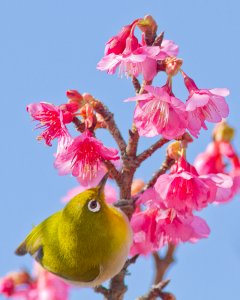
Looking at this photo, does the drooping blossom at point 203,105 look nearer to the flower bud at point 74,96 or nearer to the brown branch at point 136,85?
the brown branch at point 136,85

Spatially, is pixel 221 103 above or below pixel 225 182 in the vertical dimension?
above

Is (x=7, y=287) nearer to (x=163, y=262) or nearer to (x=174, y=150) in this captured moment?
(x=163, y=262)

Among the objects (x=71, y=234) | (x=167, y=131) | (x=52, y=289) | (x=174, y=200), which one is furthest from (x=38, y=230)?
(x=167, y=131)

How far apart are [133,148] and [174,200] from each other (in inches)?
14.7

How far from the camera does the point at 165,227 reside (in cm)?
363

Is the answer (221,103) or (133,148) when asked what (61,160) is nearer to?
(133,148)

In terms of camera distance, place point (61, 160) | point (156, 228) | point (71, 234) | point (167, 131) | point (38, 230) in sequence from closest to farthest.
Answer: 1. point (167, 131)
2. point (61, 160)
3. point (156, 228)
4. point (71, 234)
5. point (38, 230)

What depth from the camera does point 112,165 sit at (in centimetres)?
343

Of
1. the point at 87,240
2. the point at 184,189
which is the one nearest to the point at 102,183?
the point at 87,240

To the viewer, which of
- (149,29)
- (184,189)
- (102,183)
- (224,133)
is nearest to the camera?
(149,29)

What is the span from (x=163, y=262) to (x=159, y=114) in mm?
1480

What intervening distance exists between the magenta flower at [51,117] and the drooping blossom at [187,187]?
23.9 inches

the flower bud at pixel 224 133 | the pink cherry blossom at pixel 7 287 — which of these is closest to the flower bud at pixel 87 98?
the flower bud at pixel 224 133

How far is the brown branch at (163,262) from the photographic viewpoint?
165 inches
